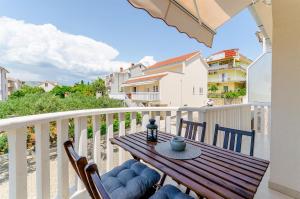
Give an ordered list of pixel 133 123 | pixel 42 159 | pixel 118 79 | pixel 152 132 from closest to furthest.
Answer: pixel 42 159 → pixel 152 132 → pixel 133 123 → pixel 118 79

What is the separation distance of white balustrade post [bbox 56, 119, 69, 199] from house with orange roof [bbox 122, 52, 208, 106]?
56.0 ft

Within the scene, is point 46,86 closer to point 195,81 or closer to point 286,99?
point 195,81

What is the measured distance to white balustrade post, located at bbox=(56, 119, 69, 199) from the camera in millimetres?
1880

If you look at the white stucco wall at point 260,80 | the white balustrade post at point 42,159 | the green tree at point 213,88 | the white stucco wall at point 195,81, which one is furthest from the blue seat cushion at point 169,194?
the green tree at point 213,88

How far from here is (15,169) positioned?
54.6 inches

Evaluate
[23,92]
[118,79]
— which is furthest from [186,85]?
[118,79]

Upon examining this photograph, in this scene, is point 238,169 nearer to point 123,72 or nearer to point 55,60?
point 123,72

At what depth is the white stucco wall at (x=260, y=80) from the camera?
8398mm

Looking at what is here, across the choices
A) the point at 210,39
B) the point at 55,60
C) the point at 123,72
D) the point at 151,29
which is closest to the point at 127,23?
the point at 151,29

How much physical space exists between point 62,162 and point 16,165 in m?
0.56

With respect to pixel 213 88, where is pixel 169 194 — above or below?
below

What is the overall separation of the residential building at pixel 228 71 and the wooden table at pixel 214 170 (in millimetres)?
29573

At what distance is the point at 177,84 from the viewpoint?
20.2 m

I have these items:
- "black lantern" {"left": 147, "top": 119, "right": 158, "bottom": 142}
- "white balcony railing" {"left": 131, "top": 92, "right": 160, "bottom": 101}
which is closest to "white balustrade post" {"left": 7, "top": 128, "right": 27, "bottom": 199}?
"black lantern" {"left": 147, "top": 119, "right": 158, "bottom": 142}
